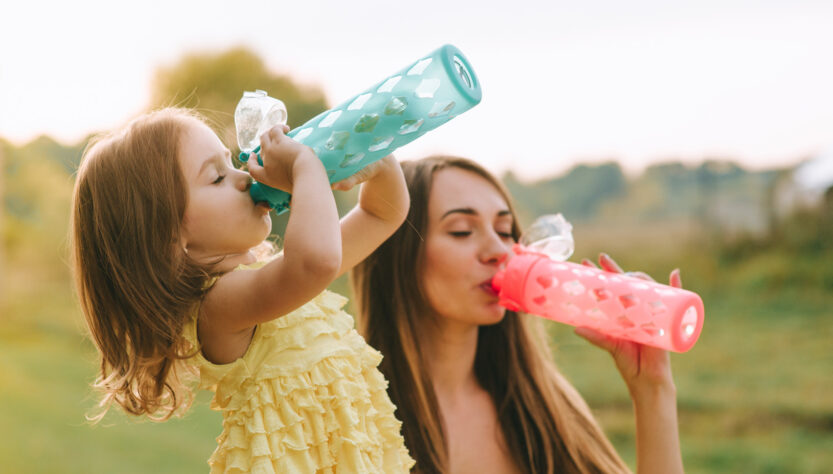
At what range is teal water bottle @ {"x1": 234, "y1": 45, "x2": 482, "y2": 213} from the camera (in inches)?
38.0

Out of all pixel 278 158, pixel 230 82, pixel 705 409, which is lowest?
pixel 705 409

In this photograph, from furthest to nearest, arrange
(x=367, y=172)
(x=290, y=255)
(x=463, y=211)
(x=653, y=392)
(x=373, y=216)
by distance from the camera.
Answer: (x=463, y=211)
(x=653, y=392)
(x=373, y=216)
(x=367, y=172)
(x=290, y=255)

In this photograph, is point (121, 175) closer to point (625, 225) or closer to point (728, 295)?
point (625, 225)

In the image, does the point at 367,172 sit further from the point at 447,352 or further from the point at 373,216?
the point at 447,352

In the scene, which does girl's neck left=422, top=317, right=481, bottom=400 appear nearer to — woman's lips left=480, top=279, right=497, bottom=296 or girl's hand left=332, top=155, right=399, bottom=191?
woman's lips left=480, top=279, right=497, bottom=296

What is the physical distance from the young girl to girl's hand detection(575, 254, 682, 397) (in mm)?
568

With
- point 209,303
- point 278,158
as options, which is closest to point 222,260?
point 209,303

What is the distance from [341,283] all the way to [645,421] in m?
3.26

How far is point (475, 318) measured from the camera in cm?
157

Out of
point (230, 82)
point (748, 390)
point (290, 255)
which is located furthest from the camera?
point (230, 82)

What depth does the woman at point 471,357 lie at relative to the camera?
1.50 meters

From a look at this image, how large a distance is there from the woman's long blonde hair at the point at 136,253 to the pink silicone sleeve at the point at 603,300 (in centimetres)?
65

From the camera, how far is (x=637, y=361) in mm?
1496

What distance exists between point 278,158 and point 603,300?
663mm
